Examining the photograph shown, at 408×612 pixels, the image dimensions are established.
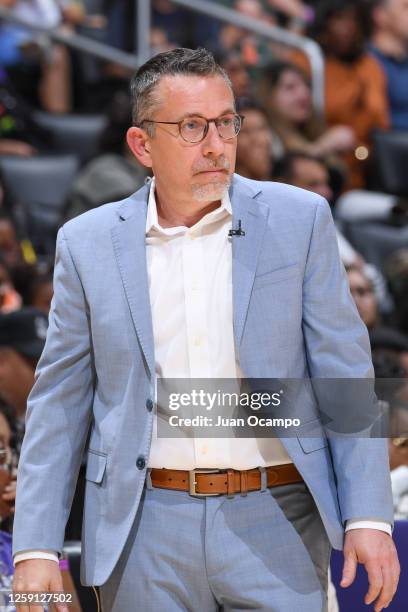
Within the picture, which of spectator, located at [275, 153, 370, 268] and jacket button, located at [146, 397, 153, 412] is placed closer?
jacket button, located at [146, 397, 153, 412]

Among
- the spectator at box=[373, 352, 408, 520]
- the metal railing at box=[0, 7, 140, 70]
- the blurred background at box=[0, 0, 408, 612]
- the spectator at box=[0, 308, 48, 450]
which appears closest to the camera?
the spectator at box=[373, 352, 408, 520]

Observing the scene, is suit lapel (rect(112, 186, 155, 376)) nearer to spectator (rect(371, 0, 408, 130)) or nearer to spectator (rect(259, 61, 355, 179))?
spectator (rect(259, 61, 355, 179))

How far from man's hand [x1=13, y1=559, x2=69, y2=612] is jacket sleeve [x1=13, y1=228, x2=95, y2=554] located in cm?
4

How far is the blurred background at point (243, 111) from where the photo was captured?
602 cm

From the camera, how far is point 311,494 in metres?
2.38

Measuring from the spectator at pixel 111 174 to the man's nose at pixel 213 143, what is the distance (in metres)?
3.40

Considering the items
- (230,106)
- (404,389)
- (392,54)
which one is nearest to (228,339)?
(230,106)

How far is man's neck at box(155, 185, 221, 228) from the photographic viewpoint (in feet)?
8.10

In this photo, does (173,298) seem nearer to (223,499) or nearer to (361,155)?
(223,499)

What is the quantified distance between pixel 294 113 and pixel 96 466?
194 inches

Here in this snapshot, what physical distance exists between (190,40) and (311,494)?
5785 millimetres

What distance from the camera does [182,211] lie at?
2.48 m

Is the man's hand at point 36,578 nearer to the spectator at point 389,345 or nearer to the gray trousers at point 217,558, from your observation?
the gray trousers at point 217,558

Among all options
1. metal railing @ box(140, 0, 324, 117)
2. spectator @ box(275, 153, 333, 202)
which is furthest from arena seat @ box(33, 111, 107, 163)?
spectator @ box(275, 153, 333, 202)
